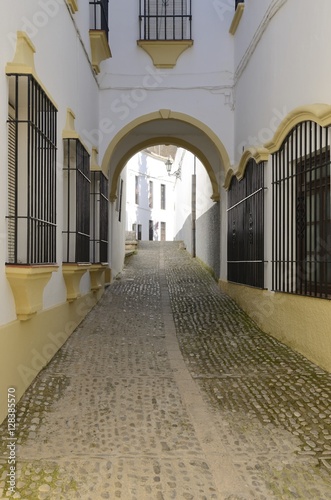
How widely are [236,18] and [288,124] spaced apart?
13.5ft

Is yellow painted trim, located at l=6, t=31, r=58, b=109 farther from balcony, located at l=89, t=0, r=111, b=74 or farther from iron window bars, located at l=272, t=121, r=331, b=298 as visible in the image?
balcony, located at l=89, t=0, r=111, b=74

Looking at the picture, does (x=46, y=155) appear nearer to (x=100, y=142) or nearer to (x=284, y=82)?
(x=284, y=82)

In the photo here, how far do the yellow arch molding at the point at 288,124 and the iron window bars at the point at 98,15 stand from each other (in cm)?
334

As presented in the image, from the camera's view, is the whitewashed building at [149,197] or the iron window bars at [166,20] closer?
the iron window bars at [166,20]

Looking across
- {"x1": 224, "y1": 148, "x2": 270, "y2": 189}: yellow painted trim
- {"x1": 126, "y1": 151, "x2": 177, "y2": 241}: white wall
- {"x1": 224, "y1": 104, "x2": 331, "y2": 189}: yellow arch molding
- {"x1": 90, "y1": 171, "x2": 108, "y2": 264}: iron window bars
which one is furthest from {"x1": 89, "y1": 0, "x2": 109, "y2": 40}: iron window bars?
{"x1": 126, "y1": 151, "x2": 177, "y2": 241}: white wall

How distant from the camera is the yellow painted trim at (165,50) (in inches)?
377

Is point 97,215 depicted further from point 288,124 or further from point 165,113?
point 288,124

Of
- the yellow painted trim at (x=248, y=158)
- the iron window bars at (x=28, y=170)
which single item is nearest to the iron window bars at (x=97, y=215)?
the yellow painted trim at (x=248, y=158)

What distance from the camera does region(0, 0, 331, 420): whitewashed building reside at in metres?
4.43

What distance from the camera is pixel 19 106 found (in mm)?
4551

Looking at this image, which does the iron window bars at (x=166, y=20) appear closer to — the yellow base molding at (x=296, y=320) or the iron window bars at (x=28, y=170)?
the yellow base molding at (x=296, y=320)

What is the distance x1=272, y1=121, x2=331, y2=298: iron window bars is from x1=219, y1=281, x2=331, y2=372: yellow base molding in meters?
0.14

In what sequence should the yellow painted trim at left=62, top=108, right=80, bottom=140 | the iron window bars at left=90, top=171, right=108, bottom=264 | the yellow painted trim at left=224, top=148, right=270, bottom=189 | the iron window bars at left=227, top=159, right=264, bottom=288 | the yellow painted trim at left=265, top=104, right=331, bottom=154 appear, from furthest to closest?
1. the iron window bars at left=90, top=171, right=108, bottom=264
2. the iron window bars at left=227, top=159, right=264, bottom=288
3. the yellow painted trim at left=224, top=148, right=270, bottom=189
4. the yellow painted trim at left=62, top=108, right=80, bottom=140
5. the yellow painted trim at left=265, top=104, right=331, bottom=154

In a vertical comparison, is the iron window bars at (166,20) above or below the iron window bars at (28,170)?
above
